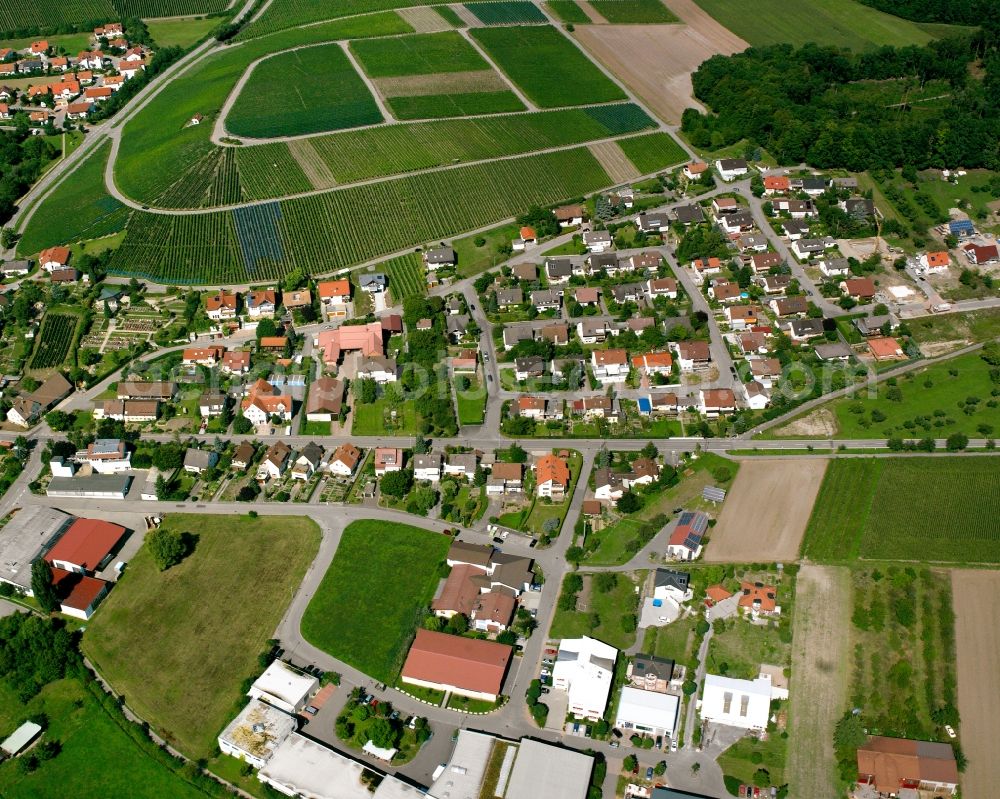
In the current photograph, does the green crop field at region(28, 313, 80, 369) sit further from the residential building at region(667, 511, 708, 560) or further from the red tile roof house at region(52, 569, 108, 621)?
the residential building at region(667, 511, 708, 560)

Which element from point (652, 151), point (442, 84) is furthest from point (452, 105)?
point (652, 151)

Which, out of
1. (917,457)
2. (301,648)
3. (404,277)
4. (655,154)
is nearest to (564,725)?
(301,648)

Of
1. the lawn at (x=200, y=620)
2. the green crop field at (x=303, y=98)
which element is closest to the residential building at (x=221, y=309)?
the lawn at (x=200, y=620)

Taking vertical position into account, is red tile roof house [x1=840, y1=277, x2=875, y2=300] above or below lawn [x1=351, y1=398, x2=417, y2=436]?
below

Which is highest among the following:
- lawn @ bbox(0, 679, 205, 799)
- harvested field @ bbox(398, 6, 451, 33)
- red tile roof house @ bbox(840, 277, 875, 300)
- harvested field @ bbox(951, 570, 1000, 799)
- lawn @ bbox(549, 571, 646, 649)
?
harvested field @ bbox(398, 6, 451, 33)

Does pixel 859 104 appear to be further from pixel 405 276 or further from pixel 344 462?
pixel 344 462

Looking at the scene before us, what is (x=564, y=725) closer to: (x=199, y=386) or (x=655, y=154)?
(x=199, y=386)

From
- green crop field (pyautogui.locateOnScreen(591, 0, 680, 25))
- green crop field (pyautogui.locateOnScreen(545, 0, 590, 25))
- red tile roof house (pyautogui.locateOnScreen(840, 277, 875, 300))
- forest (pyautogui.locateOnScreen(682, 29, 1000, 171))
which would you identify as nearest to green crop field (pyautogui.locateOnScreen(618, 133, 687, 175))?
forest (pyautogui.locateOnScreen(682, 29, 1000, 171))
